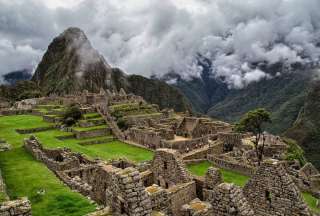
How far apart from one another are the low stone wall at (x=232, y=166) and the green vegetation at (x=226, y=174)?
38 centimetres

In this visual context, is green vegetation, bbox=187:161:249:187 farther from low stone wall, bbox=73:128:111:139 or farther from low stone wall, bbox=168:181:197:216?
low stone wall, bbox=73:128:111:139

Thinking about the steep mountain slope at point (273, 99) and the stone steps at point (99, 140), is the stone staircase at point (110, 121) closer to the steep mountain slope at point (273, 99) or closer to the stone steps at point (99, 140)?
the stone steps at point (99, 140)

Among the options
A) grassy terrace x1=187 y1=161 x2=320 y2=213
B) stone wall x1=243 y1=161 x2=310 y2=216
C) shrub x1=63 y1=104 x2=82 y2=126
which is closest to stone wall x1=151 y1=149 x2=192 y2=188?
stone wall x1=243 y1=161 x2=310 y2=216

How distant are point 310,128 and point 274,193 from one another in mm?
99406

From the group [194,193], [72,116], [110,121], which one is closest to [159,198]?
[194,193]

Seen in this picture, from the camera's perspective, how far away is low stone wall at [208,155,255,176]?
29.8 metres

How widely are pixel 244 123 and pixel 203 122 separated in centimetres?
818

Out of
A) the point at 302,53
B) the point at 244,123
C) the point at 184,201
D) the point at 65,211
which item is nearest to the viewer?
the point at 184,201

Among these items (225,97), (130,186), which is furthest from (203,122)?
(225,97)

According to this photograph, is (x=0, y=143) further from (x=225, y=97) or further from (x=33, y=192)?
(x=225, y=97)

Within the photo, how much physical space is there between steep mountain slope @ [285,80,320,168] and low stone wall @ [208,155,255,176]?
48546 mm

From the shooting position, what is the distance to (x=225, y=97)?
16562 centimetres

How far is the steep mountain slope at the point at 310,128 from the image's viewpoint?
89062 mm

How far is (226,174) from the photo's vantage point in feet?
99.4
